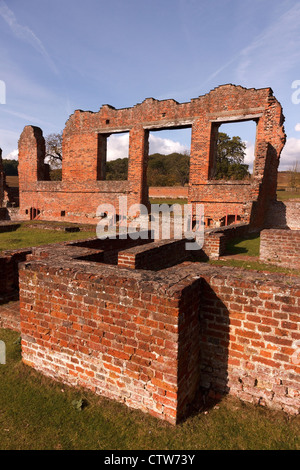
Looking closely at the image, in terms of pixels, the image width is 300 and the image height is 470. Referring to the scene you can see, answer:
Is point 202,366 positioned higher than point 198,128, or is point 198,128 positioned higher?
point 198,128

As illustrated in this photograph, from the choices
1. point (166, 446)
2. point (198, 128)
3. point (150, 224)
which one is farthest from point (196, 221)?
point (166, 446)

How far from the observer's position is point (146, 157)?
16812 millimetres

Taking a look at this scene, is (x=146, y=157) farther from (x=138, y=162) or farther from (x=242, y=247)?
(x=242, y=247)

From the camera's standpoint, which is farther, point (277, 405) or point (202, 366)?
point (202, 366)

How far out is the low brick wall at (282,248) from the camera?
276 inches

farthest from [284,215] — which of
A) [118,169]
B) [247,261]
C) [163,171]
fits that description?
[118,169]

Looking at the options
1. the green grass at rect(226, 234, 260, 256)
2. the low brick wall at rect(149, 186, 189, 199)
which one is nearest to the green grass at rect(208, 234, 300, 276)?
the green grass at rect(226, 234, 260, 256)

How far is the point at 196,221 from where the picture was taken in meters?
15.5

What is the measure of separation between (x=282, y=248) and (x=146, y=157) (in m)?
11.6

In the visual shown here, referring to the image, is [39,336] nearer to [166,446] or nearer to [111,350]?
[111,350]

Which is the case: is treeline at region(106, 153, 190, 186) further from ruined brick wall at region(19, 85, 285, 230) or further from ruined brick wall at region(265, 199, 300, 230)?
ruined brick wall at region(265, 199, 300, 230)

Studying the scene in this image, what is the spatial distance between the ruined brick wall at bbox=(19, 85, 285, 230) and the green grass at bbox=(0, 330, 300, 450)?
1105 centimetres
